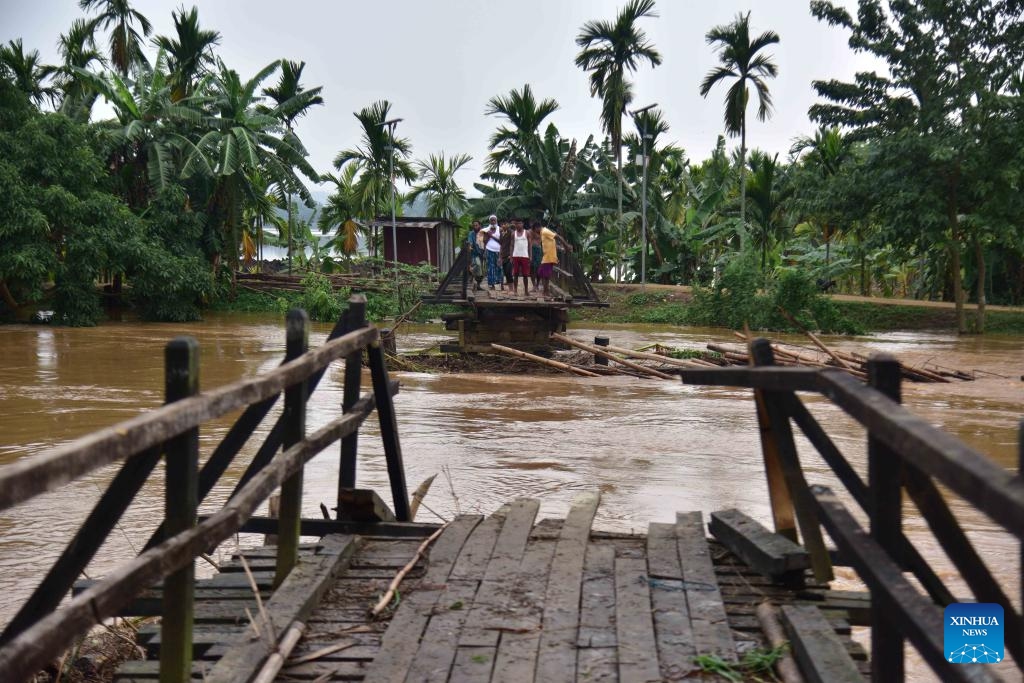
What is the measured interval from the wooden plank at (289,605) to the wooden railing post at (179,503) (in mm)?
120

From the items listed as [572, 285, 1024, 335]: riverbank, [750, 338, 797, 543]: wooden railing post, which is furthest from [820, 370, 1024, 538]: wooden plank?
[572, 285, 1024, 335]: riverbank

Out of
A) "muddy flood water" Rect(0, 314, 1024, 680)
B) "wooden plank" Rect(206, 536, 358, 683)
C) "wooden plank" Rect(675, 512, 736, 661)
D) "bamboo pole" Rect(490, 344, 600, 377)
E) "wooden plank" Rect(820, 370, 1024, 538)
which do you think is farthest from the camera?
"bamboo pole" Rect(490, 344, 600, 377)

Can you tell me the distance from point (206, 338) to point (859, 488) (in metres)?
24.8

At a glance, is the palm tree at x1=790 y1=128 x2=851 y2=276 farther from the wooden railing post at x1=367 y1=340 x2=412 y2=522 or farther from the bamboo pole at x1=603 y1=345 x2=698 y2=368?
the wooden railing post at x1=367 y1=340 x2=412 y2=522

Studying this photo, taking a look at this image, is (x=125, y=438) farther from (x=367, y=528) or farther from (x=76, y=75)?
(x=76, y=75)

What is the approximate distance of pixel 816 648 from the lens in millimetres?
3121

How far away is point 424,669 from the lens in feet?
10.3

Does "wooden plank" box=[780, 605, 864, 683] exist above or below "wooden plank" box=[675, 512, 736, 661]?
above

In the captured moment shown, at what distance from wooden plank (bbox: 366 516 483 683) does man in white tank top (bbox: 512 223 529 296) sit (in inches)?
610

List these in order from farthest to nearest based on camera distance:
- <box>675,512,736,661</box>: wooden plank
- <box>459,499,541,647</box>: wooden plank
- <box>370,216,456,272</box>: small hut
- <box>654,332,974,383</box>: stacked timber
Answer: <box>370,216,456,272</box>: small hut, <box>654,332,974,383</box>: stacked timber, <box>459,499,541,647</box>: wooden plank, <box>675,512,736,661</box>: wooden plank

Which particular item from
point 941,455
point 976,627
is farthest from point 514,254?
point 941,455

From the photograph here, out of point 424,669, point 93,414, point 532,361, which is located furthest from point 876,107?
point 424,669

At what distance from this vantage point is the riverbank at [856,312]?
28781mm

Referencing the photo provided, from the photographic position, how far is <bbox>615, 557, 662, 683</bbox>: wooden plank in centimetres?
312
